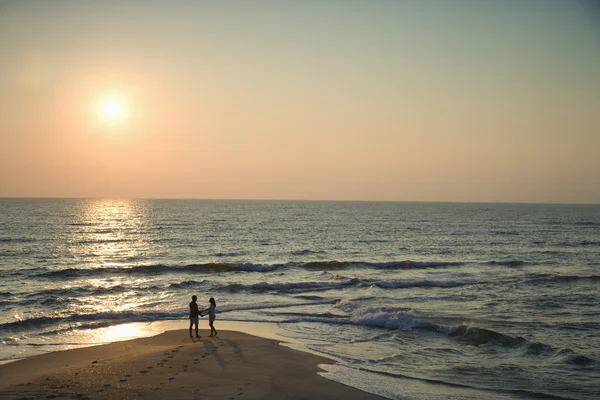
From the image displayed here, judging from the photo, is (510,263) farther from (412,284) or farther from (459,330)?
(459,330)

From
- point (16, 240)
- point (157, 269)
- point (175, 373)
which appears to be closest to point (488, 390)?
point (175, 373)

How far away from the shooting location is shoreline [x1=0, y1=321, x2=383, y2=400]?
577 inches

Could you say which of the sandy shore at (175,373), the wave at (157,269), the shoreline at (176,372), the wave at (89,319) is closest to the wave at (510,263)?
the wave at (157,269)

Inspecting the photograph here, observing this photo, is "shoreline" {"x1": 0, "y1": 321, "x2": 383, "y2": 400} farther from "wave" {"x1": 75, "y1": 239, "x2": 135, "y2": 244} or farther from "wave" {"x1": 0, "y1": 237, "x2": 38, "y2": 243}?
"wave" {"x1": 75, "y1": 239, "x2": 135, "y2": 244}

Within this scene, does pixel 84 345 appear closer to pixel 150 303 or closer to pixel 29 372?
pixel 29 372

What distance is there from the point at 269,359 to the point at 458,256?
39.8 meters

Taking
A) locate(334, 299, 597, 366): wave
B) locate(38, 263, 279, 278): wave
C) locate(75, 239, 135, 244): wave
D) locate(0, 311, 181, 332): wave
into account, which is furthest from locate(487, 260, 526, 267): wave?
locate(75, 239, 135, 244): wave

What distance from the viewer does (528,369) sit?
714 inches

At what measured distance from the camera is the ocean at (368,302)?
18047 mm

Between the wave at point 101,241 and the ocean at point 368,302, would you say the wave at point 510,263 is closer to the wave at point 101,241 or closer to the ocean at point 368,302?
the ocean at point 368,302

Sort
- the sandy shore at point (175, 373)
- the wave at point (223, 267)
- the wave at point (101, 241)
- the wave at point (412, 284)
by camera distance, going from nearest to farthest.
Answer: the sandy shore at point (175, 373)
the wave at point (412, 284)
the wave at point (223, 267)
the wave at point (101, 241)

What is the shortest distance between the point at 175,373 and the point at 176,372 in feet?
0.36

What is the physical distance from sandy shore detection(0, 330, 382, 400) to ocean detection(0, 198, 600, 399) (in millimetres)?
1392

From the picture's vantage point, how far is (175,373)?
16.4 meters
